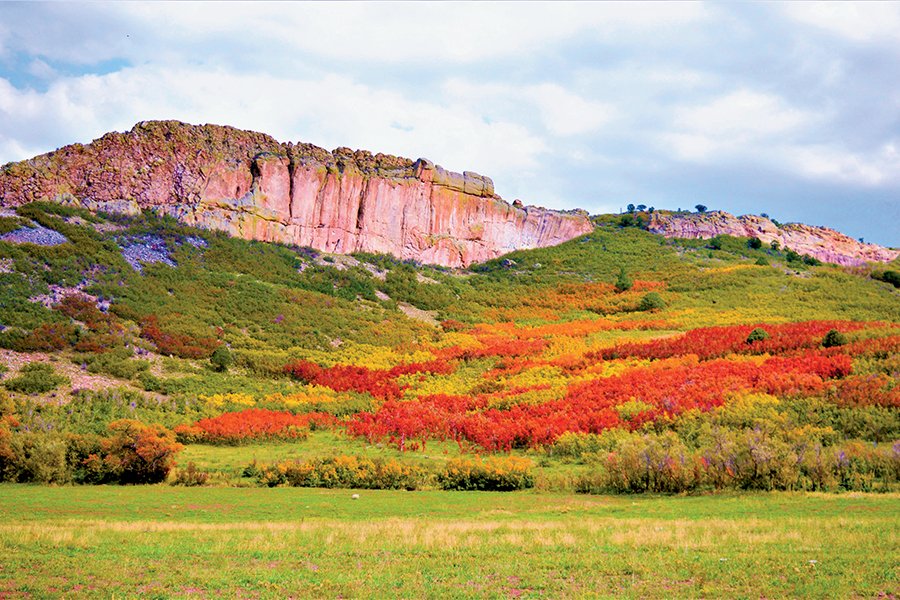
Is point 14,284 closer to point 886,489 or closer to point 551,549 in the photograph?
point 551,549

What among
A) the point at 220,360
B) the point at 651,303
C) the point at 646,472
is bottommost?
the point at 646,472

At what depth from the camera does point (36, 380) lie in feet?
89.4

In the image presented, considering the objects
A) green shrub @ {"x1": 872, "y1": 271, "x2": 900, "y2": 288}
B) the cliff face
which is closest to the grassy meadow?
the cliff face

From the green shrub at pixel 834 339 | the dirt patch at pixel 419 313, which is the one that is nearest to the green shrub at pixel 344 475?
the green shrub at pixel 834 339

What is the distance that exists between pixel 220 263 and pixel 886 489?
4918cm

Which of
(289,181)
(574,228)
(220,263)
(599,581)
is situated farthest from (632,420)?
(574,228)

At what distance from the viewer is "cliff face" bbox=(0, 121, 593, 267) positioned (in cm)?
6125

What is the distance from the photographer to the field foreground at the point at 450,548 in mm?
9648

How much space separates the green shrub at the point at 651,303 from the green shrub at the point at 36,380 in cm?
4312

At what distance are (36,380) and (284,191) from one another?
45262mm

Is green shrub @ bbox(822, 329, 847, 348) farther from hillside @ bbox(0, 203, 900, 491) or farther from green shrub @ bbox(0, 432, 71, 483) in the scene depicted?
green shrub @ bbox(0, 432, 71, 483)

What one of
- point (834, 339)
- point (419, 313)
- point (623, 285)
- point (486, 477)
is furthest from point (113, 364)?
point (623, 285)

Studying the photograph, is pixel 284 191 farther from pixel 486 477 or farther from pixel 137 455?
pixel 486 477

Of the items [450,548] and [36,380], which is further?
[36,380]
